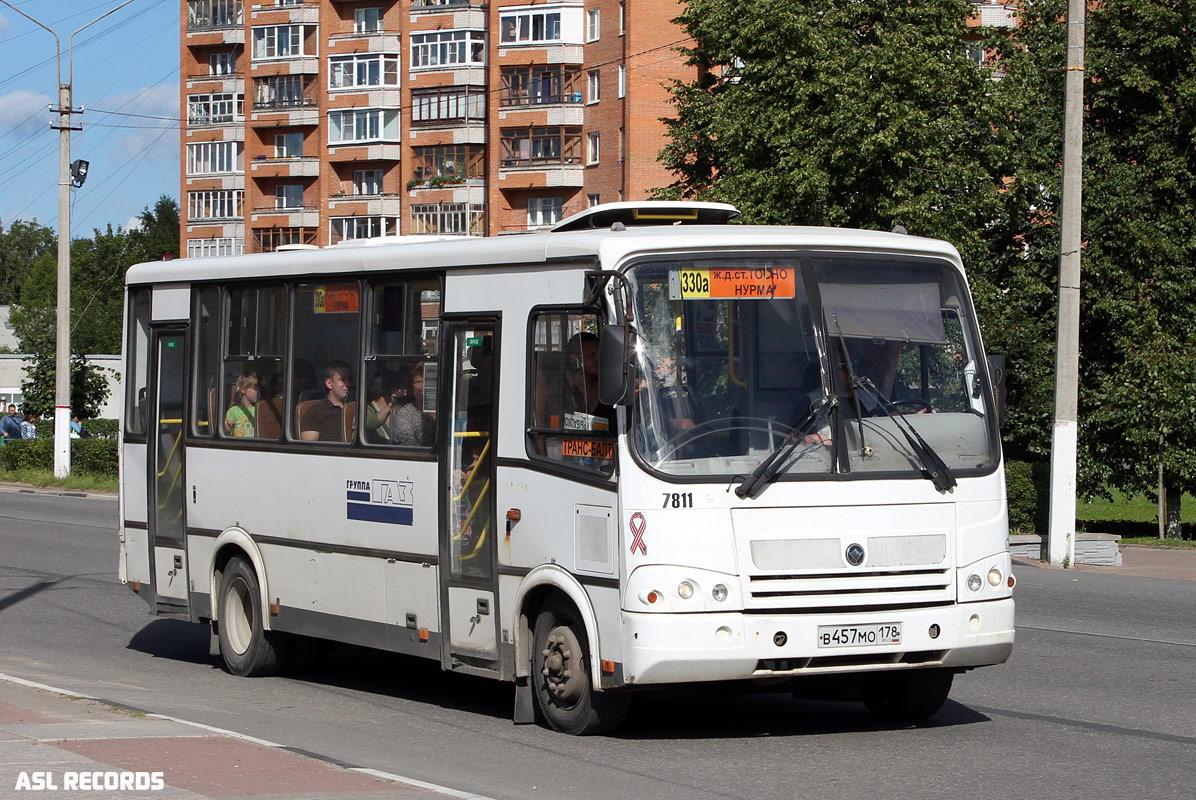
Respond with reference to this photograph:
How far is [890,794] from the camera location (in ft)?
24.7

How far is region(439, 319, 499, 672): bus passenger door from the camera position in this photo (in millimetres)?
9844

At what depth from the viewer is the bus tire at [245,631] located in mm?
12172

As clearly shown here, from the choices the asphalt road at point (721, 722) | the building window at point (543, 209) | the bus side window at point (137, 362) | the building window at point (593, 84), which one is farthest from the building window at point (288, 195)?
the bus side window at point (137, 362)

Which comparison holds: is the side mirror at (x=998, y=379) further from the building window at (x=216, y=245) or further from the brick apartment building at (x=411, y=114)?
the building window at (x=216, y=245)

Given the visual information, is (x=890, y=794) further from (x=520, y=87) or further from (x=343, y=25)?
(x=343, y=25)

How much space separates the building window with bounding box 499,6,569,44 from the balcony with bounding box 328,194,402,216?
12.0 metres

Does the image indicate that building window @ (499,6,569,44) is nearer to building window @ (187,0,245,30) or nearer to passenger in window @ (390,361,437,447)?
building window @ (187,0,245,30)

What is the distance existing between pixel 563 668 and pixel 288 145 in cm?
8800

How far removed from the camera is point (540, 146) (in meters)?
80.4

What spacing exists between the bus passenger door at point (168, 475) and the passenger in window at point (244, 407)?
29.9 inches

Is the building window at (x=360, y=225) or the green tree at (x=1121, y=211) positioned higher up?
the building window at (x=360, y=225)

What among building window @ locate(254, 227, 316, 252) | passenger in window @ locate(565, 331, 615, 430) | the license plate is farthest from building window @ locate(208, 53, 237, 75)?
the license plate

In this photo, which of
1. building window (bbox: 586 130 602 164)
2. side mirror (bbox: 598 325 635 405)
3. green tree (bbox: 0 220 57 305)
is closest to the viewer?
side mirror (bbox: 598 325 635 405)

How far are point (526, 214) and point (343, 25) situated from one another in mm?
17373
